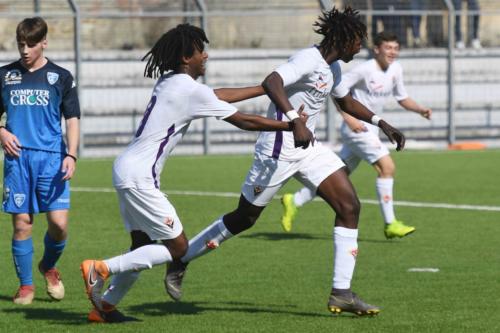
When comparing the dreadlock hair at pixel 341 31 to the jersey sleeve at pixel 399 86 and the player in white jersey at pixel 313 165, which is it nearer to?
the player in white jersey at pixel 313 165

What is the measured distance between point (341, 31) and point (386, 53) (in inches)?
221

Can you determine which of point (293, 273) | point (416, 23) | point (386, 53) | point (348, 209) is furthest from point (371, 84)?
point (416, 23)

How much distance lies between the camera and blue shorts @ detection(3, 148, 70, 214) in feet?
32.0

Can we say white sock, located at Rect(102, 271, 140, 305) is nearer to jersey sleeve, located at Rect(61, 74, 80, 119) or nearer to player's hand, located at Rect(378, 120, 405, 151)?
jersey sleeve, located at Rect(61, 74, 80, 119)

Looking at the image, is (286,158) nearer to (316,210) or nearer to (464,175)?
(316,210)

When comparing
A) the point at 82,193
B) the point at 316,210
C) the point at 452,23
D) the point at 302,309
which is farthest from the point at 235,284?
the point at 452,23

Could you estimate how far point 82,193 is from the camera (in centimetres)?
1927

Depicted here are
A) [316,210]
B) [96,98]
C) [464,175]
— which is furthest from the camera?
[96,98]

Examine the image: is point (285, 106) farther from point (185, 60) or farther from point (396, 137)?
point (396, 137)

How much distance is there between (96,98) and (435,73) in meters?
8.18

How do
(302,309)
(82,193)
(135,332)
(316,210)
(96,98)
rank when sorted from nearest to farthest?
(135,332) < (302,309) < (316,210) < (82,193) < (96,98)

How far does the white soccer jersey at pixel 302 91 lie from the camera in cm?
957

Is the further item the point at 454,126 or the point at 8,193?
the point at 454,126

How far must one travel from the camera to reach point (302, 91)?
9812mm
